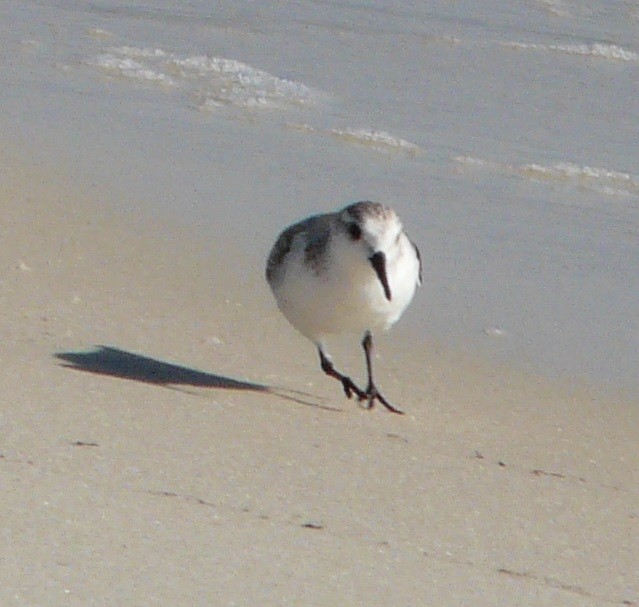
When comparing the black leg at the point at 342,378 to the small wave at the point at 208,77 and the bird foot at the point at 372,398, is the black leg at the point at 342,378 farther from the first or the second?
the small wave at the point at 208,77

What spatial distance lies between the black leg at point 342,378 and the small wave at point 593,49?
6.81 metres

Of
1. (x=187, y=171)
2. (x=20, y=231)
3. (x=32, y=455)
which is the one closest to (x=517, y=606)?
(x=32, y=455)

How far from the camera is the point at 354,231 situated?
5305 mm

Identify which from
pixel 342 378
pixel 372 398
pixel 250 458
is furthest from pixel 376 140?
pixel 250 458

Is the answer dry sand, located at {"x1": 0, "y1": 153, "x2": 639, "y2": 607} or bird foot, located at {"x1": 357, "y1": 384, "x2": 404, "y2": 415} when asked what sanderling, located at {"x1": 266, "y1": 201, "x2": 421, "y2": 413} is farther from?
dry sand, located at {"x1": 0, "y1": 153, "x2": 639, "y2": 607}

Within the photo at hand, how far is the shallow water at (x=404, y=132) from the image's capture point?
682 cm

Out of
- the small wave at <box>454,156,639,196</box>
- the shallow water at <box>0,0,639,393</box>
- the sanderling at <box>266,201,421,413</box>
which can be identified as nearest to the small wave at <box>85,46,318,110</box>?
the shallow water at <box>0,0,639,393</box>

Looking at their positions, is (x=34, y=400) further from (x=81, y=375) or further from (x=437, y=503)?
(x=437, y=503)

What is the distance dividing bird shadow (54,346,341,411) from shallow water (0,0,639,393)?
0.99 m

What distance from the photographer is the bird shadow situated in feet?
17.4

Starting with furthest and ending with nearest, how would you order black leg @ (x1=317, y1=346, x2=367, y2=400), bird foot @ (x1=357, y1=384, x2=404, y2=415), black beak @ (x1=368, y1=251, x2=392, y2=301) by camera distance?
1. black leg @ (x1=317, y1=346, x2=367, y2=400)
2. bird foot @ (x1=357, y1=384, x2=404, y2=415)
3. black beak @ (x1=368, y1=251, x2=392, y2=301)

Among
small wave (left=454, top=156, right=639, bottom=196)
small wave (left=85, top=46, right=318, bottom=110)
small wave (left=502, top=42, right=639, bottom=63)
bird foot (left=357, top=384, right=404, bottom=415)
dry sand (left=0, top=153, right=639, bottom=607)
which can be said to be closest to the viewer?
dry sand (left=0, top=153, right=639, bottom=607)

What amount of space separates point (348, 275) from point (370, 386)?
0.50m

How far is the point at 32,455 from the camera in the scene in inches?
159
